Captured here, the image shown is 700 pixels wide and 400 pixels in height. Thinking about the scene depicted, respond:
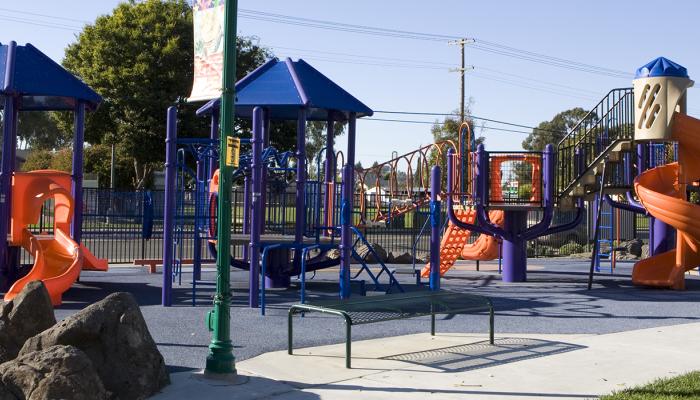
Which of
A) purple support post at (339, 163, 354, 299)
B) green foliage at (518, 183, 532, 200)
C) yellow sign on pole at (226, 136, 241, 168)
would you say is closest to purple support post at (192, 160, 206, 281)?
purple support post at (339, 163, 354, 299)

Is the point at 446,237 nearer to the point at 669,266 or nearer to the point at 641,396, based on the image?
the point at 669,266

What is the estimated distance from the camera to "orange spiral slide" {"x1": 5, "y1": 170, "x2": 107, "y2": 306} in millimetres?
13680

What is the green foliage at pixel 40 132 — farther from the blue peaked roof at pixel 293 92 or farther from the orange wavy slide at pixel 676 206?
the orange wavy slide at pixel 676 206

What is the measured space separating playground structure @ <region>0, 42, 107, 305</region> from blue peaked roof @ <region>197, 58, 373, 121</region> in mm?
2926

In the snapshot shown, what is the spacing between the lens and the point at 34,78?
14.7m

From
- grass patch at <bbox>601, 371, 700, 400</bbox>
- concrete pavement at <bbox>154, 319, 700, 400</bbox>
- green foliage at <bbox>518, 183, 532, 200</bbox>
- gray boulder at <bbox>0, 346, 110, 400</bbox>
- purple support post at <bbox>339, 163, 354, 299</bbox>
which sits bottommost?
concrete pavement at <bbox>154, 319, 700, 400</bbox>

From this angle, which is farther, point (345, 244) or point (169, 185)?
point (345, 244)

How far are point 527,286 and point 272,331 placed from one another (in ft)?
27.1

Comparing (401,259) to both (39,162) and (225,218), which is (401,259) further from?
(39,162)

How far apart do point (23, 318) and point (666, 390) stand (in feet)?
18.9

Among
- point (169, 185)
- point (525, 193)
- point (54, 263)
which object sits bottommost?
point (54, 263)

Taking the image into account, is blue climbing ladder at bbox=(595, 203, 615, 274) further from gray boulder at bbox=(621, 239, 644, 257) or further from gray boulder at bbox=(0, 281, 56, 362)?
gray boulder at bbox=(0, 281, 56, 362)

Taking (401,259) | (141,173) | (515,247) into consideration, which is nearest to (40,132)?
(141,173)

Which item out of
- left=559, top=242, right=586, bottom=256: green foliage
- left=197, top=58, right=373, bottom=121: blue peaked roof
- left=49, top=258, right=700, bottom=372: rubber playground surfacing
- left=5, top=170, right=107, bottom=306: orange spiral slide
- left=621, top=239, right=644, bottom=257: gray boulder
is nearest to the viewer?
left=49, top=258, right=700, bottom=372: rubber playground surfacing
